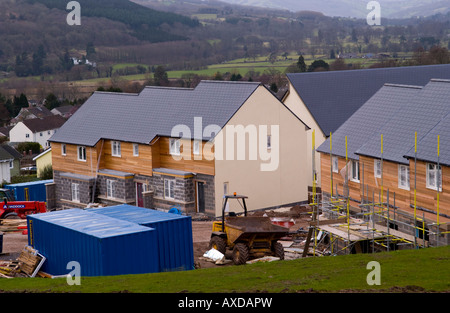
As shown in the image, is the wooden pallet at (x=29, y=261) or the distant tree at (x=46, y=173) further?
the distant tree at (x=46, y=173)

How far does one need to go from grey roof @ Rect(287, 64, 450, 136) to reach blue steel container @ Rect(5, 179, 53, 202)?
21355 mm

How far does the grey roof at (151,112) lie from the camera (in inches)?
1861

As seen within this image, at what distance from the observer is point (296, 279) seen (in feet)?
76.4

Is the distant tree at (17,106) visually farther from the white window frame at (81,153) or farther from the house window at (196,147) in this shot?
the house window at (196,147)

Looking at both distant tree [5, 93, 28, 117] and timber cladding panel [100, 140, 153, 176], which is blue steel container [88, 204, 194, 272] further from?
distant tree [5, 93, 28, 117]

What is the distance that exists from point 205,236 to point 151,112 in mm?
14106

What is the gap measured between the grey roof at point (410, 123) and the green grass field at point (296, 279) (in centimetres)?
797

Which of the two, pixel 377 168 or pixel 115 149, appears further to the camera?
pixel 115 149

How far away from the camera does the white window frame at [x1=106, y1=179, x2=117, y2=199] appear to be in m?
51.1

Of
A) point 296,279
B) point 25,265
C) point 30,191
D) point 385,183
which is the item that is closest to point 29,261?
point 25,265

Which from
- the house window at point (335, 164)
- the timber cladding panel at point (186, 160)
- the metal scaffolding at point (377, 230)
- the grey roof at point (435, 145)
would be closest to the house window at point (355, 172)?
the house window at point (335, 164)

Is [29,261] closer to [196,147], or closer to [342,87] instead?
[196,147]

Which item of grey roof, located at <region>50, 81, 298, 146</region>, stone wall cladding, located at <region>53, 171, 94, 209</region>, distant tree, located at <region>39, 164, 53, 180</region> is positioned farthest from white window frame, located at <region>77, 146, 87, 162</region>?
distant tree, located at <region>39, 164, 53, 180</region>
